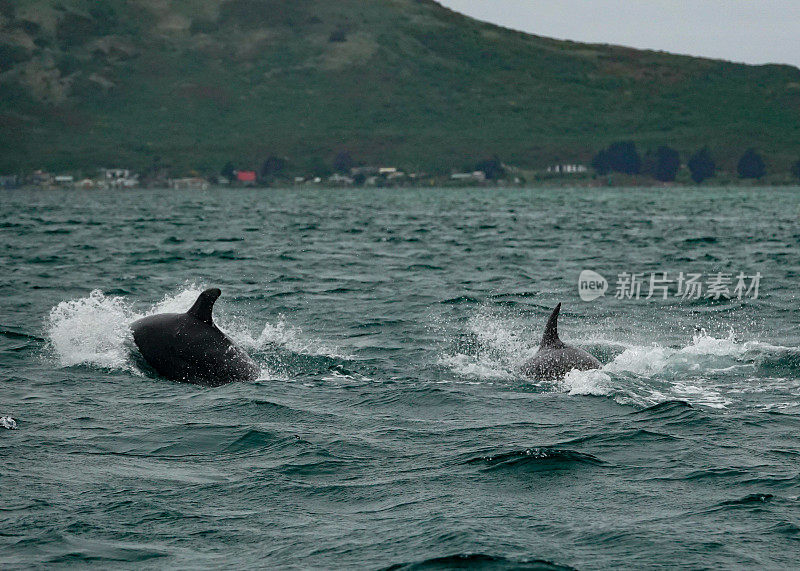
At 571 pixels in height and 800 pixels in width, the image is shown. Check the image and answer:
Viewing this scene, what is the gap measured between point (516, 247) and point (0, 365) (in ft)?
105

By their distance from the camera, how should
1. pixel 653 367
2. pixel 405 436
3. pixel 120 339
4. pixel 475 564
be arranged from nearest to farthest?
pixel 475 564
pixel 405 436
pixel 120 339
pixel 653 367

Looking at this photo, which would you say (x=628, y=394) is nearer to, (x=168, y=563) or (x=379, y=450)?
(x=379, y=450)

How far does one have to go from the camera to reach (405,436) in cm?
1447

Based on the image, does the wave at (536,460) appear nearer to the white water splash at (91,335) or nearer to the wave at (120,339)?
the wave at (120,339)

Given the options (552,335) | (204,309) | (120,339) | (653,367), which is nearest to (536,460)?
(552,335)

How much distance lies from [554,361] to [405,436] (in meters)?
4.42

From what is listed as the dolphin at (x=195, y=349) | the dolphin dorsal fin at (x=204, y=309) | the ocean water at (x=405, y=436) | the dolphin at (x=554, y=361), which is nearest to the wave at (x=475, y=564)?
the ocean water at (x=405, y=436)

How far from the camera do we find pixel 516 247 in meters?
48.5

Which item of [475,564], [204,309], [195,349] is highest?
[204,309]

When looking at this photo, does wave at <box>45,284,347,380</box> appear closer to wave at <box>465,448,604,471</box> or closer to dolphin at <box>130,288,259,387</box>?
dolphin at <box>130,288,259,387</box>

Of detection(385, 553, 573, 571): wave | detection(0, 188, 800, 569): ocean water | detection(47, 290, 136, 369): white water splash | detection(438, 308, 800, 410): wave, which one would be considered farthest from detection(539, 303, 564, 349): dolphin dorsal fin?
detection(385, 553, 573, 571): wave

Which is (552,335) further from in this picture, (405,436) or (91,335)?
(91,335)

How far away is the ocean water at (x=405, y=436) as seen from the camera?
10453 millimetres

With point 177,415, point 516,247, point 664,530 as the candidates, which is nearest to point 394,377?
point 177,415
